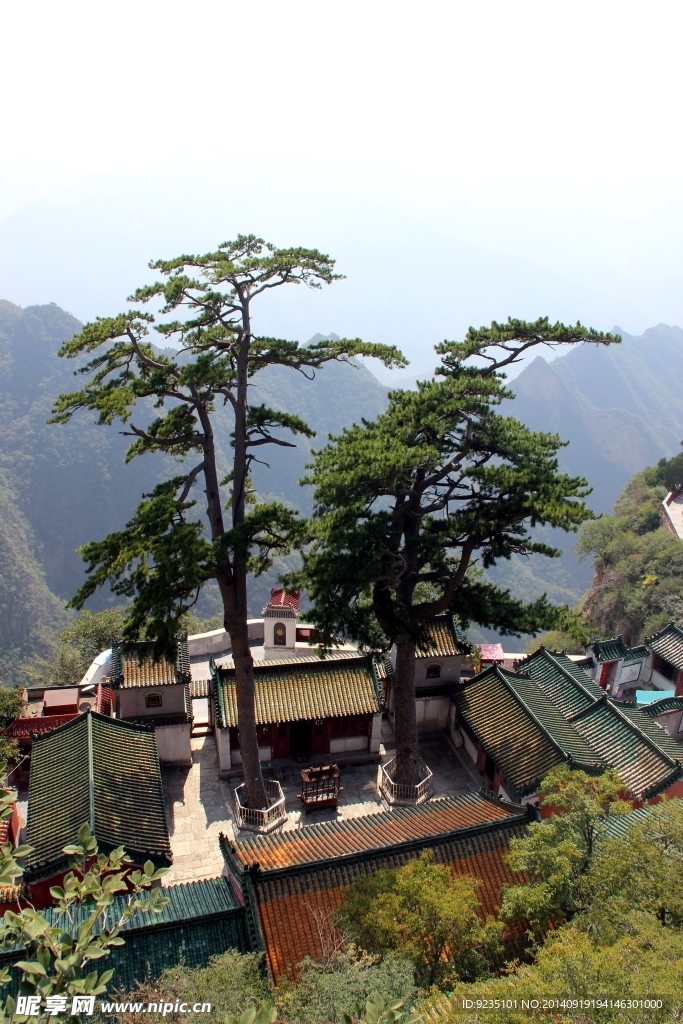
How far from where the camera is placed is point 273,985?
31.6ft

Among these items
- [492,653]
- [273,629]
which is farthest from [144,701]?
[492,653]

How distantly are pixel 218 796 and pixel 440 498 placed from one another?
893 centimetres

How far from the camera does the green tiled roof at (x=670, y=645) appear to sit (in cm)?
2483

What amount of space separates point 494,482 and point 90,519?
8490cm

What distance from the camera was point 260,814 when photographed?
1638 cm

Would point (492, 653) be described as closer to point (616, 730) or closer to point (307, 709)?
point (616, 730)

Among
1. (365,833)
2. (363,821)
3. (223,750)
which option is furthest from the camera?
(223,750)

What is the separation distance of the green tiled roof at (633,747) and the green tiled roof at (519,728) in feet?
2.03

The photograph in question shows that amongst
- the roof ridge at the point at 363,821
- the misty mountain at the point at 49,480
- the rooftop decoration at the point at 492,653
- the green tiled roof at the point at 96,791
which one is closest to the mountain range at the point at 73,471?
the misty mountain at the point at 49,480

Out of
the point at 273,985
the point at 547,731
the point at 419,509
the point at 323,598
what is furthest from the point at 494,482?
the point at 273,985

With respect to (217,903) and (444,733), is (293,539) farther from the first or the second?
(444,733)

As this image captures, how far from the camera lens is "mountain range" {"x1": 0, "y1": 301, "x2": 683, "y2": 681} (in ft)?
243

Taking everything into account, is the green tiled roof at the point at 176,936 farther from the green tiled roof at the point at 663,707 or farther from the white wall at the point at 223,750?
the green tiled roof at the point at 663,707

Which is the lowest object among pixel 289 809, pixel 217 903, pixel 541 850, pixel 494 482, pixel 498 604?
pixel 289 809
